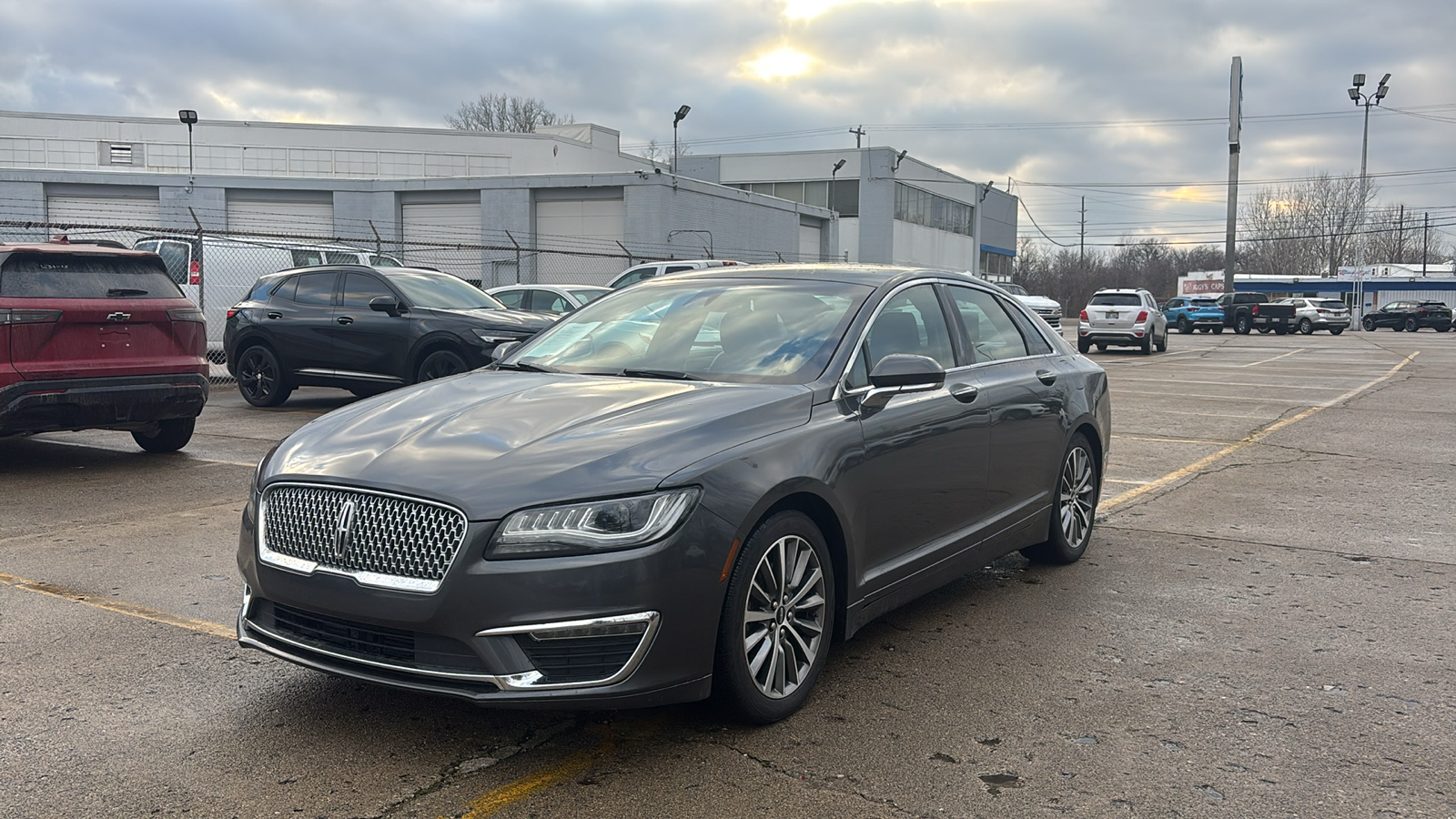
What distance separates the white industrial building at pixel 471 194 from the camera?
3509cm

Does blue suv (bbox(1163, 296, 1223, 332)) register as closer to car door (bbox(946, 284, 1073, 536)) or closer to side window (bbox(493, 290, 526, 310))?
side window (bbox(493, 290, 526, 310))

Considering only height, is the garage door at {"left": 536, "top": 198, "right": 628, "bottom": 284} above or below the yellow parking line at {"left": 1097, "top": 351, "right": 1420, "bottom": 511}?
above

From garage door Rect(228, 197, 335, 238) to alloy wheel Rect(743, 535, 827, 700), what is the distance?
122 feet

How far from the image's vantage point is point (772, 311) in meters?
4.83

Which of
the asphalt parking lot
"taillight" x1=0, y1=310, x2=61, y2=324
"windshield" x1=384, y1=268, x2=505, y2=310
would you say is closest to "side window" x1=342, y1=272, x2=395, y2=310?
"windshield" x1=384, y1=268, x2=505, y2=310

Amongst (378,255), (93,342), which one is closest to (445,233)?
(378,255)

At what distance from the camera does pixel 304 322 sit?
13.2 meters

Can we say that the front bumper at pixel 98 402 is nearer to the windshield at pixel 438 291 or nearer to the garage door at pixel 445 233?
the windshield at pixel 438 291

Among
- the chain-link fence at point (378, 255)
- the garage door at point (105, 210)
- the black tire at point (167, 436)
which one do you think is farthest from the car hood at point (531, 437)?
the garage door at point (105, 210)

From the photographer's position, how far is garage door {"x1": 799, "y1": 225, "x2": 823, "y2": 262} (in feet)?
151

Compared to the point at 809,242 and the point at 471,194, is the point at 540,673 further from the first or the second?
the point at 809,242

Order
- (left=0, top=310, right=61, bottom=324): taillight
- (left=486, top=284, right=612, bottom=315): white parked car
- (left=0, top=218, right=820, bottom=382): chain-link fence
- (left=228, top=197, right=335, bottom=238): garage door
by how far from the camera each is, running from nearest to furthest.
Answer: (left=0, top=310, right=61, bottom=324): taillight
(left=0, top=218, right=820, bottom=382): chain-link fence
(left=486, top=284, right=612, bottom=315): white parked car
(left=228, top=197, right=335, bottom=238): garage door

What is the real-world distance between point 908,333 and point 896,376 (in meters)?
0.70

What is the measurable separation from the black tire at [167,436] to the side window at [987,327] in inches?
275
